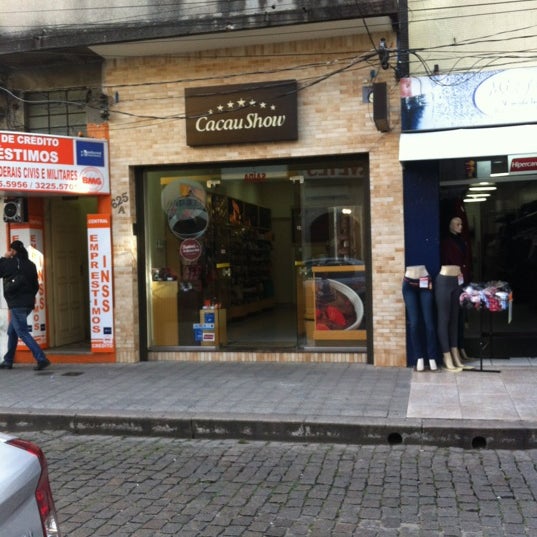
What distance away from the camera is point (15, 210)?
430 inches

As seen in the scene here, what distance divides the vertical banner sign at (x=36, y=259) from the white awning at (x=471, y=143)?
6256 millimetres

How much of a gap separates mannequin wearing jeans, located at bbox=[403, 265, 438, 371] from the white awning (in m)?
1.60

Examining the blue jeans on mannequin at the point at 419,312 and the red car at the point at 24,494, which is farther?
the blue jeans on mannequin at the point at 419,312

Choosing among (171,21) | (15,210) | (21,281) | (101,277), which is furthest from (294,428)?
(15,210)

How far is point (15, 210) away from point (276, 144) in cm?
444

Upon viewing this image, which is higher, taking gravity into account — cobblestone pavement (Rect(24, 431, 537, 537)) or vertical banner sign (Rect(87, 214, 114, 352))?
vertical banner sign (Rect(87, 214, 114, 352))

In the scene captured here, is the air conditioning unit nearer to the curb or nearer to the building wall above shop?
the building wall above shop

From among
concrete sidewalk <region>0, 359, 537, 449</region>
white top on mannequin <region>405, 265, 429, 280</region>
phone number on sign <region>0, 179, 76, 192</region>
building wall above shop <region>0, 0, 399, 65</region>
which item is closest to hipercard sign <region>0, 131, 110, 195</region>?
phone number on sign <region>0, 179, 76, 192</region>

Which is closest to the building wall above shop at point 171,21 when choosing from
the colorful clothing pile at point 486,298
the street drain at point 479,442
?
the colorful clothing pile at point 486,298

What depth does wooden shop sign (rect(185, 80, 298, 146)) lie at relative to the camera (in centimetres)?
992

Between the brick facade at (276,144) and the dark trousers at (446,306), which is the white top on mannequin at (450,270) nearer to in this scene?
the dark trousers at (446,306)

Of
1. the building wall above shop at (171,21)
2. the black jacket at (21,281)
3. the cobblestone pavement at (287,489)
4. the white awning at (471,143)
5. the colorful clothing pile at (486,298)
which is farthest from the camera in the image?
the black jacket at (21,281)

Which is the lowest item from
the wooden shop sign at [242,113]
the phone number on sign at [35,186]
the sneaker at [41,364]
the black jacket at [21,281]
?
the sneaker at [41,364]

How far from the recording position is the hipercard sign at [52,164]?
9695mm
